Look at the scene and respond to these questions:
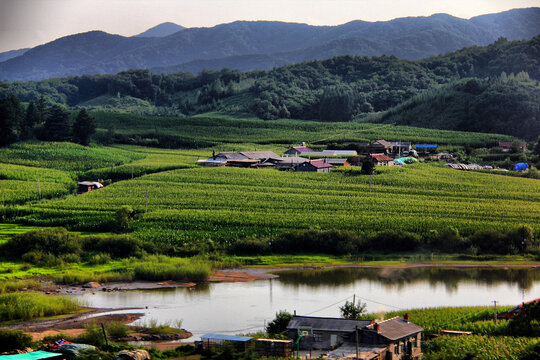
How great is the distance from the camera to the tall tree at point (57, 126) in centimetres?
10125

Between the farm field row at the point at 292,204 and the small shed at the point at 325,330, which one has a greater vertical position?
the farm field row at the point at 292,204

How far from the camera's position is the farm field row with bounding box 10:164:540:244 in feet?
198

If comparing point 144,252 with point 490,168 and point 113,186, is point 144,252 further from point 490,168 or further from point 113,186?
point 490,168

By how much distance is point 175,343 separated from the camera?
117ft

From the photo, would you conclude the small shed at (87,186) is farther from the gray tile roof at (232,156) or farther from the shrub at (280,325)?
the shrub at (280,325)

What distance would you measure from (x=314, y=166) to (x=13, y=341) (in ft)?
175

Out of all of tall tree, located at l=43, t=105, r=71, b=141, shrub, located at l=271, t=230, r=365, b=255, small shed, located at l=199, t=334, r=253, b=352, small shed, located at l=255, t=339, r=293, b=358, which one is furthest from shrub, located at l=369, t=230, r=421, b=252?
tall tree, located at l=43, t=105, r=71, b=141

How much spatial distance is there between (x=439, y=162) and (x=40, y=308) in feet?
196

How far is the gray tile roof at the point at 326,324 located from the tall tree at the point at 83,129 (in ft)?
242

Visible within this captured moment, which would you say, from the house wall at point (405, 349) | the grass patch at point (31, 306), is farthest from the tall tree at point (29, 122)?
the house wall at point (405, 349)

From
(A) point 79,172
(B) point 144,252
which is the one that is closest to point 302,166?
(A) point 79,172

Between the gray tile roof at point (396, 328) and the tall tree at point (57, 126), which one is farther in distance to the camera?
the tall tree at point (57, 126)

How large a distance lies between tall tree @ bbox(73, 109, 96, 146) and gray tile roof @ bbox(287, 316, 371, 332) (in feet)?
242

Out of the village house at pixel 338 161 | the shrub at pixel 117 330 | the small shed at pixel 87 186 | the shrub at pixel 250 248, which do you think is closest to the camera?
the shrub at pixel 117 330
